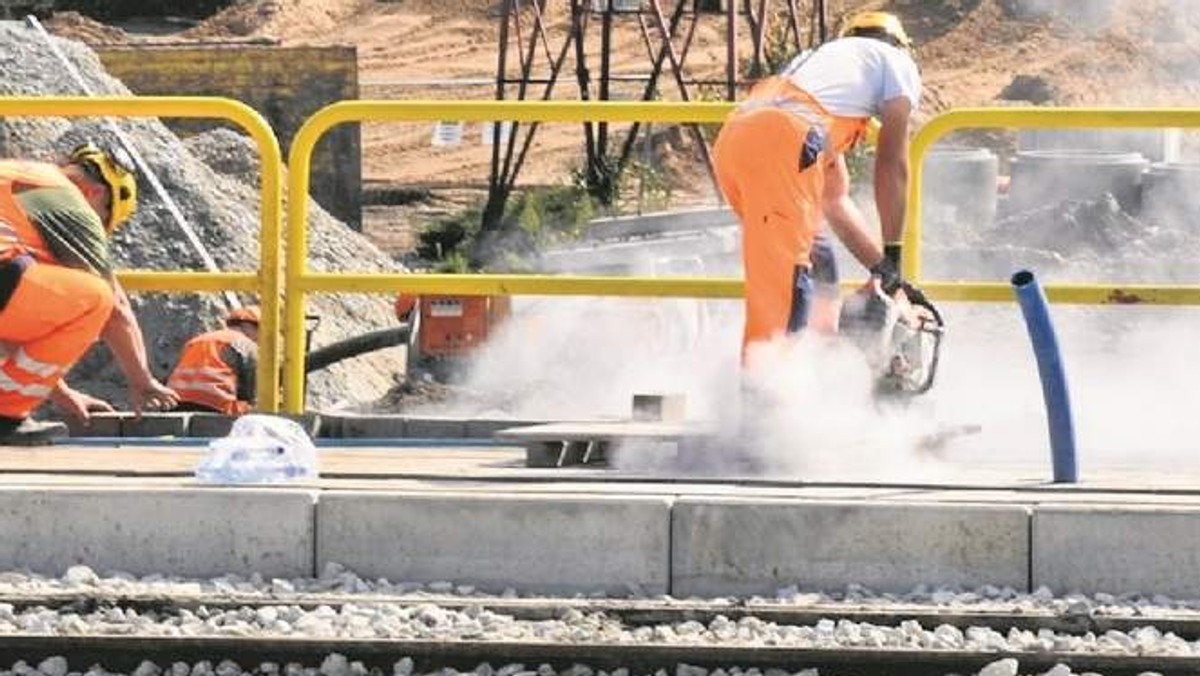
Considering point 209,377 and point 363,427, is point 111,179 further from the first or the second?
point 209,377

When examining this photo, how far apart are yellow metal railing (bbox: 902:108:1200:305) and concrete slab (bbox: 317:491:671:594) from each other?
2628 millimetres

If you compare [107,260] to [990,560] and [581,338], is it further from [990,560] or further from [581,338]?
[581,338]

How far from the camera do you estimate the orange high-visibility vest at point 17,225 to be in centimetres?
1102

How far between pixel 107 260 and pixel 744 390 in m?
2.42

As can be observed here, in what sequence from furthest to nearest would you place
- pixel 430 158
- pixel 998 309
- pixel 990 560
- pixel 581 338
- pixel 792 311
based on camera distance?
1. pixel 430 158
2. pixel 998 309
3. pixel 581 338
4. pixel 792 311
5. pixel 990 560

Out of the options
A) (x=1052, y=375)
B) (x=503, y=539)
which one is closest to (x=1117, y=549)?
(x=1052, y=375)

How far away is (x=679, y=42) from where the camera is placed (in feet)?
145

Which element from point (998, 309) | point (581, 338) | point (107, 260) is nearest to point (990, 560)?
point (107, 260)

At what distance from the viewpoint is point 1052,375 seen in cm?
1005

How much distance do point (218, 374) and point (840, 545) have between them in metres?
5.86

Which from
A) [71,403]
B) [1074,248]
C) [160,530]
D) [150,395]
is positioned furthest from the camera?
[1074,248]

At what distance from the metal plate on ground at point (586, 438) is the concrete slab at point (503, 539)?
1371 millimetres

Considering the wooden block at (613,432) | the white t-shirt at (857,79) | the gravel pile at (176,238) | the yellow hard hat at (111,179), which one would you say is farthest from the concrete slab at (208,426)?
the gravel pile at (176,238)

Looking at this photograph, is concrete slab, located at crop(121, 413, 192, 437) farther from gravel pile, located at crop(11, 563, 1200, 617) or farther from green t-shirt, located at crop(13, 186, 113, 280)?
gravel pile, located at crop(11, 563, 1200, 617)
